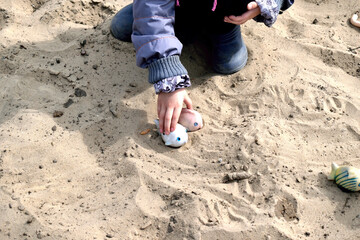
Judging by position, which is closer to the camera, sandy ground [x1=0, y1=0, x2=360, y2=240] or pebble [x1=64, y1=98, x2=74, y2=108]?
sandy ground [x1=0, y1=0, x2=360, y2=240]

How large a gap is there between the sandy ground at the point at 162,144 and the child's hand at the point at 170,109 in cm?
18

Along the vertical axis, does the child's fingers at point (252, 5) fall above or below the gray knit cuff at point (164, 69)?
above

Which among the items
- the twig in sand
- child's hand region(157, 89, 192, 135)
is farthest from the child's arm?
the twig in sand

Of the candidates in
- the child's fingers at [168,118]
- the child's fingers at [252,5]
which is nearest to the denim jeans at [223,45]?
the child's fingers at [252,5]

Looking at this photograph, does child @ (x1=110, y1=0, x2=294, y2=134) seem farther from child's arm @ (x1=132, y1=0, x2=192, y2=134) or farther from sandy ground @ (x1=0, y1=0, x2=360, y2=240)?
sandy ground @ (x1=0, y1=0, x2=360, y2=240)

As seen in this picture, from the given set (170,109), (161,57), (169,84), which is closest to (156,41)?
(161,57)

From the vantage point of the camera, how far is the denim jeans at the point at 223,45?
309 centimetres

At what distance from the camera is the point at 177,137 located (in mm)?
2516

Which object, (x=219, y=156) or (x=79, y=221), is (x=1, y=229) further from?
(x=219, y=156)

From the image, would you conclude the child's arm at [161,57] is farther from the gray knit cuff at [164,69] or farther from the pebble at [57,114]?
the pebble at [57,114]

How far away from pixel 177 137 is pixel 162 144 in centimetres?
14

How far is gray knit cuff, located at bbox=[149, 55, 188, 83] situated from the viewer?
2.45 m

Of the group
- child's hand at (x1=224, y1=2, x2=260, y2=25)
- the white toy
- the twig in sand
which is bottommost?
the white toy

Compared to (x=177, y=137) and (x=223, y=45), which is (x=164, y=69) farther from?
(x=223, y=45)
